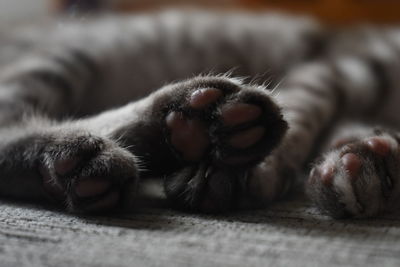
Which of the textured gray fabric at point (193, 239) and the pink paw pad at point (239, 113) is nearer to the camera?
the textured gray fabric at point (193, 239)

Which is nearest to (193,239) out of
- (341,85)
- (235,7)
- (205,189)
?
(205,189)

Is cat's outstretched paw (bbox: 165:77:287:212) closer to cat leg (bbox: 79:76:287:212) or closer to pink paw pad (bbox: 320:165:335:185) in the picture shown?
cat leg (bbox: 79:76:287:212)

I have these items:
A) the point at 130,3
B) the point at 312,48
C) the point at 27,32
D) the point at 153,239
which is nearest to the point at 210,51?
the point at 312,48

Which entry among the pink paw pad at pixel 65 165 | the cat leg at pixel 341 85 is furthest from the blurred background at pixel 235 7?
the pink paw pad at pixel 65 165

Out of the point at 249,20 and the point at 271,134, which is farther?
the point at 249,20

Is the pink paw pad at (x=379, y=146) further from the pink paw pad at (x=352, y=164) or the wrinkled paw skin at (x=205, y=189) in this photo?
the wrinkled paw skin at (x=205, y=189)

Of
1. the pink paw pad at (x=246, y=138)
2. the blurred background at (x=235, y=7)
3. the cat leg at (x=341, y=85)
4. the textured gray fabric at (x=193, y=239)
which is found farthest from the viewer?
the blurred background at (x=235, y=7)

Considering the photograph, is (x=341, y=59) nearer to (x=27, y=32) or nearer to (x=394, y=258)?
(x=27, y=32)
